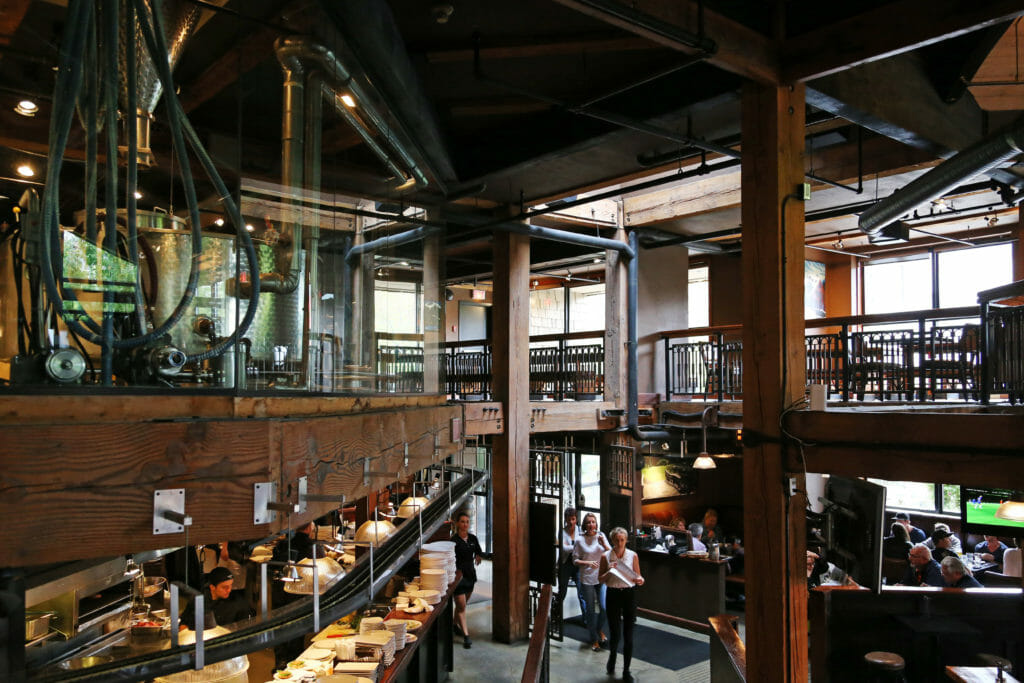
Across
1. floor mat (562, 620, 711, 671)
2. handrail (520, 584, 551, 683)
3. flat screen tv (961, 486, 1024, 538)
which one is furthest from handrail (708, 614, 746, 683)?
flat screen tv (961, 486, 1024, 538)

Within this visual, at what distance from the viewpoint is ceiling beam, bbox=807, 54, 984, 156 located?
530cm

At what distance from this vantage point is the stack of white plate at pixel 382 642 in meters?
5.52

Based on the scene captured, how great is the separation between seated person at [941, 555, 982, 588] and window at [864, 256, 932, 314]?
6.61 m

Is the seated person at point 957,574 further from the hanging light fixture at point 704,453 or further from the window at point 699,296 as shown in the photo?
the window at point 699,296

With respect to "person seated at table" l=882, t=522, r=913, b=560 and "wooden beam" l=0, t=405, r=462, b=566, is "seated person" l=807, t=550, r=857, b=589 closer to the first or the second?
"person seated at table" l=882, t=522, r=913, b=560

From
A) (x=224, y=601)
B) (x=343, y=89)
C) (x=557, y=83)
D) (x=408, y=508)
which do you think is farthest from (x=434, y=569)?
(x=343, y=89)

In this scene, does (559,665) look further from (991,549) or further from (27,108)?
(27,108)

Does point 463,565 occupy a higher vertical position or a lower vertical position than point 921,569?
lower

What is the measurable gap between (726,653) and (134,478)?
5.77m

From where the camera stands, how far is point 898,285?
13766mm

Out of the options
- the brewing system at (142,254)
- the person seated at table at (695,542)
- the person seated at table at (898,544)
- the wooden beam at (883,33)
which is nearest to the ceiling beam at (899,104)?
the wooden beam at (883,33)

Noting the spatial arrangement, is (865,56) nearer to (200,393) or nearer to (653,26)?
(653,26)

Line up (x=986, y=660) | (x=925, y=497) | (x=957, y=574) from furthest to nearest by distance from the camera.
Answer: (x=925, y=497) → (x=957, y=574) → (x=986, y=660)

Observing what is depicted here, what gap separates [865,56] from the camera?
15.0 feet
